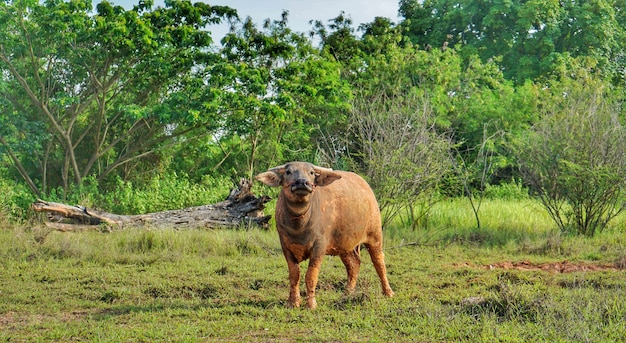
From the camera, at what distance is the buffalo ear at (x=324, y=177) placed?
6.62 m

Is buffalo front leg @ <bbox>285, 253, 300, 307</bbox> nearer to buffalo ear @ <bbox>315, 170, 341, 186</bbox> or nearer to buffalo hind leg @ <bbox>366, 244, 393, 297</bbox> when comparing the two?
buffalo ear @ <bbox>315, 170, 341, 186</bbox>

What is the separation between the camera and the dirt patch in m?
9.89

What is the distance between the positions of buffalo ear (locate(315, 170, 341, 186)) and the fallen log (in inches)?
269

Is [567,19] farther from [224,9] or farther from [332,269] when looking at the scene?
[332,269]

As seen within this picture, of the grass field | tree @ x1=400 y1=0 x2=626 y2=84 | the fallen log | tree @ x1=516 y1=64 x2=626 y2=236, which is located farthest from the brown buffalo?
tree @ x1=400 y1=0 x2=626 y2=84

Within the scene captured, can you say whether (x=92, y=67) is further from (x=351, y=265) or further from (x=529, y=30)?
(x=529, y=30)

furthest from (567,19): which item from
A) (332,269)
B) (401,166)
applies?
(332,269)

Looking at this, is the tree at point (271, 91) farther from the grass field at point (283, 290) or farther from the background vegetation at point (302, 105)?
the grass field at point (283, 290)

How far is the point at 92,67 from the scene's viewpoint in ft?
55.1

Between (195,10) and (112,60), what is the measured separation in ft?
7.83

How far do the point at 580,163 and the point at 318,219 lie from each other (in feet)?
26.2

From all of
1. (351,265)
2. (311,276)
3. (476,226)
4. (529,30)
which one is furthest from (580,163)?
(529,30)

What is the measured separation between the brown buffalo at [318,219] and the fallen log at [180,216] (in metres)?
6.08

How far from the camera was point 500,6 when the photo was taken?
26.2 metres
